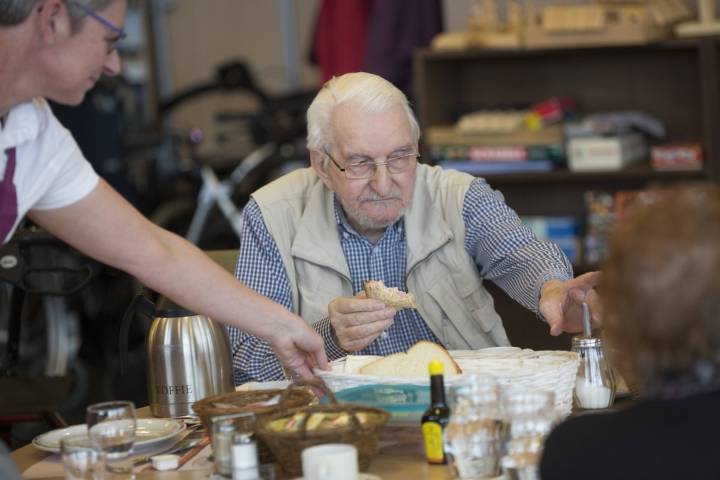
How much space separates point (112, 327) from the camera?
649 cm

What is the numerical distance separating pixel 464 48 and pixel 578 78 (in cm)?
53

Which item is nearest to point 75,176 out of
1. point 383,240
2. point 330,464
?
point 330,464

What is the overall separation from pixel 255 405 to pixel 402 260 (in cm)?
89

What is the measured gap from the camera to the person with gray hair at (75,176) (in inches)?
74.0

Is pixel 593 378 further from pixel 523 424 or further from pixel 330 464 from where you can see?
pixel 330 464

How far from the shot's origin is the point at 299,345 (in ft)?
7.33

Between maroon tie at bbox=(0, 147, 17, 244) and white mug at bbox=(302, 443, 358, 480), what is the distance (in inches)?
24.0

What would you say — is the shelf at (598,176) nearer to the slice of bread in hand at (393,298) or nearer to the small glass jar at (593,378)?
the slice of bread in hand at (393,298)

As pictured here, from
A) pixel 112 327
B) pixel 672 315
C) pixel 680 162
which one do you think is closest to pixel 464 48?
pixel 680 162

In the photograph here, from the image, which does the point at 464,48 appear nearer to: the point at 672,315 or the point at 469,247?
the point at 469,247

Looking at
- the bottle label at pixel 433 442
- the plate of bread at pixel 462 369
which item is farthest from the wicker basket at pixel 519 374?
the bottle label at pixel 433 442

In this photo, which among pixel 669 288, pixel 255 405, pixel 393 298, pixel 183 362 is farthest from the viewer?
pixel 393 298

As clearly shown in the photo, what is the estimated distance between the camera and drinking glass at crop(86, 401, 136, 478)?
6.27ft

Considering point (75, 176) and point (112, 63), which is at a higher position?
point (112, 63)
